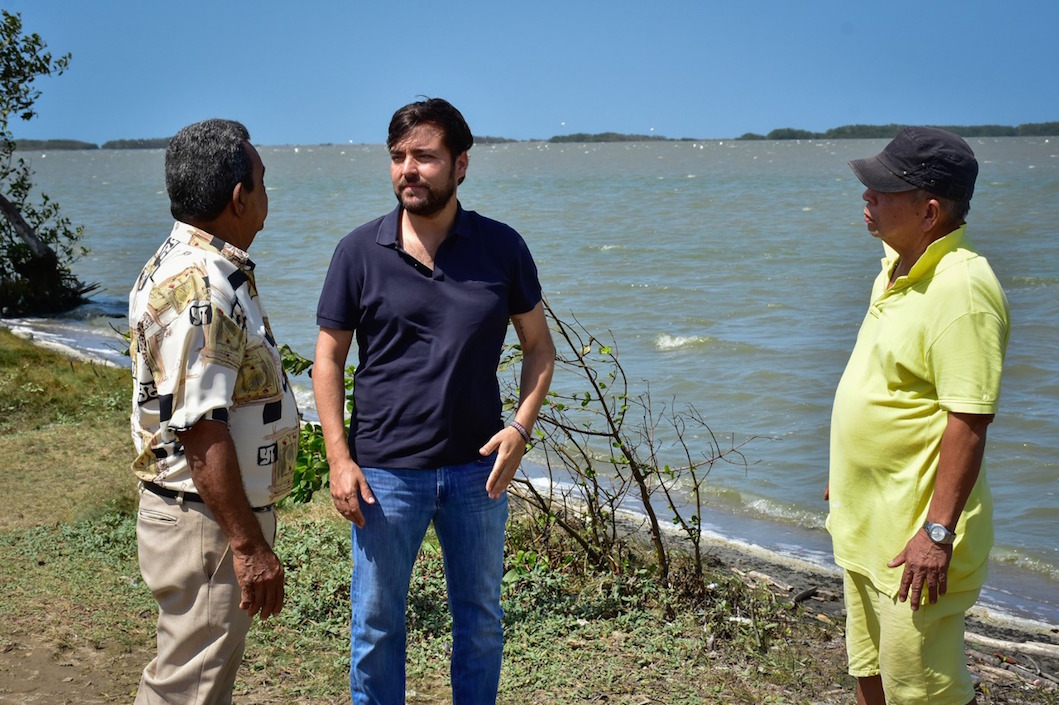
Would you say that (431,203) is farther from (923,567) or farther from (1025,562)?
(1025,562)

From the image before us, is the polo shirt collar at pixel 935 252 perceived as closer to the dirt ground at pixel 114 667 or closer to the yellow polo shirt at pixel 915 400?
the yellow polo shirt at pixel 915 400

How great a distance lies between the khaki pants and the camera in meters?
2.74

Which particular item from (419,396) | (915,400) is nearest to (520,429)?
(419,396)

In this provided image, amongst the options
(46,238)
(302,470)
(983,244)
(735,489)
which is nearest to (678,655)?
(302,470)

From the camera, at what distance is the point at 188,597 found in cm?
276

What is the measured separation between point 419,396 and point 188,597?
33.2 inches

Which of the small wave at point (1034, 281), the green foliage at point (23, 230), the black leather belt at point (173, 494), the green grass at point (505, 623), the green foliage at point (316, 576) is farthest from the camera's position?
the small wave at point (1034, 281)

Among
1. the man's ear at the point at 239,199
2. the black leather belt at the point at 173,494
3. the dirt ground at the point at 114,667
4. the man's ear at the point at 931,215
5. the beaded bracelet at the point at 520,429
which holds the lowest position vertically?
the dirt ground at the point at 114,667

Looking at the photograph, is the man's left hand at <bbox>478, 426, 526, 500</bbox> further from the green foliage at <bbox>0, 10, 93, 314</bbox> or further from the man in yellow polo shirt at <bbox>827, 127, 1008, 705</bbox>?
the green foliage at <bbox>0, 10, 93, 314</bbox>

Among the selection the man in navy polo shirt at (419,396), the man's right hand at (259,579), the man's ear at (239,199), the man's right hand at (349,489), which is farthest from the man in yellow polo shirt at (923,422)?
the man's ear at (239,199)

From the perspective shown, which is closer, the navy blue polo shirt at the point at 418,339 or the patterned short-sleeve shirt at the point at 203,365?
the patterned short-sleeve shirt at the point at 203,365

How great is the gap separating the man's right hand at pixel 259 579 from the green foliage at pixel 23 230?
13.2 metres

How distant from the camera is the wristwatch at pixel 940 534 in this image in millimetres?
2748

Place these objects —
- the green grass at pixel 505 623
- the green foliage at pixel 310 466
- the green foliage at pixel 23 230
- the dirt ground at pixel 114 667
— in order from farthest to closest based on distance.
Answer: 1. the green foliage at pixel 23 230
2. the green foliage at pixel 310 466
3. the green grass at pixel 505 623
4. the dirt ground at pixel 114 667
